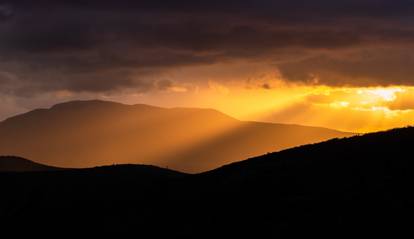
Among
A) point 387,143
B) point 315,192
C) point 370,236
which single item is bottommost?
point 370,236

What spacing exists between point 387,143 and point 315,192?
986 cm

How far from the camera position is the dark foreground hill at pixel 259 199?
36656mm

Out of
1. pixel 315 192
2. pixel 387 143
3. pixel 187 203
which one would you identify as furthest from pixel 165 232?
pixel 387 143

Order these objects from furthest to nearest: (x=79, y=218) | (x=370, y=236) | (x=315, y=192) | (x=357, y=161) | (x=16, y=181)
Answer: (x=16, y=181)
(x=79, y=218)
(x=357, y=161)
(x=315, y=192)
(x=370, y=236)

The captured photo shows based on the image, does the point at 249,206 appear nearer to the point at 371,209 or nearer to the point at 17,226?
A: the point at 371,209

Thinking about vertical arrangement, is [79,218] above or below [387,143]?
below

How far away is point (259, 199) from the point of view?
1695 inches

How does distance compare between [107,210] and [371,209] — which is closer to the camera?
[371,209]

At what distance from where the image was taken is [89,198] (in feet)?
185

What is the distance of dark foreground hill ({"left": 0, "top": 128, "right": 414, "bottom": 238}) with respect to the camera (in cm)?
3666

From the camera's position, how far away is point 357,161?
151 feet

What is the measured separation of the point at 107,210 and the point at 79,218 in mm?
2236

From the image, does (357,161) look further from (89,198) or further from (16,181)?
(16,181)

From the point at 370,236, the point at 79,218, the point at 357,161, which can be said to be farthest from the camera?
the point at 79,218
